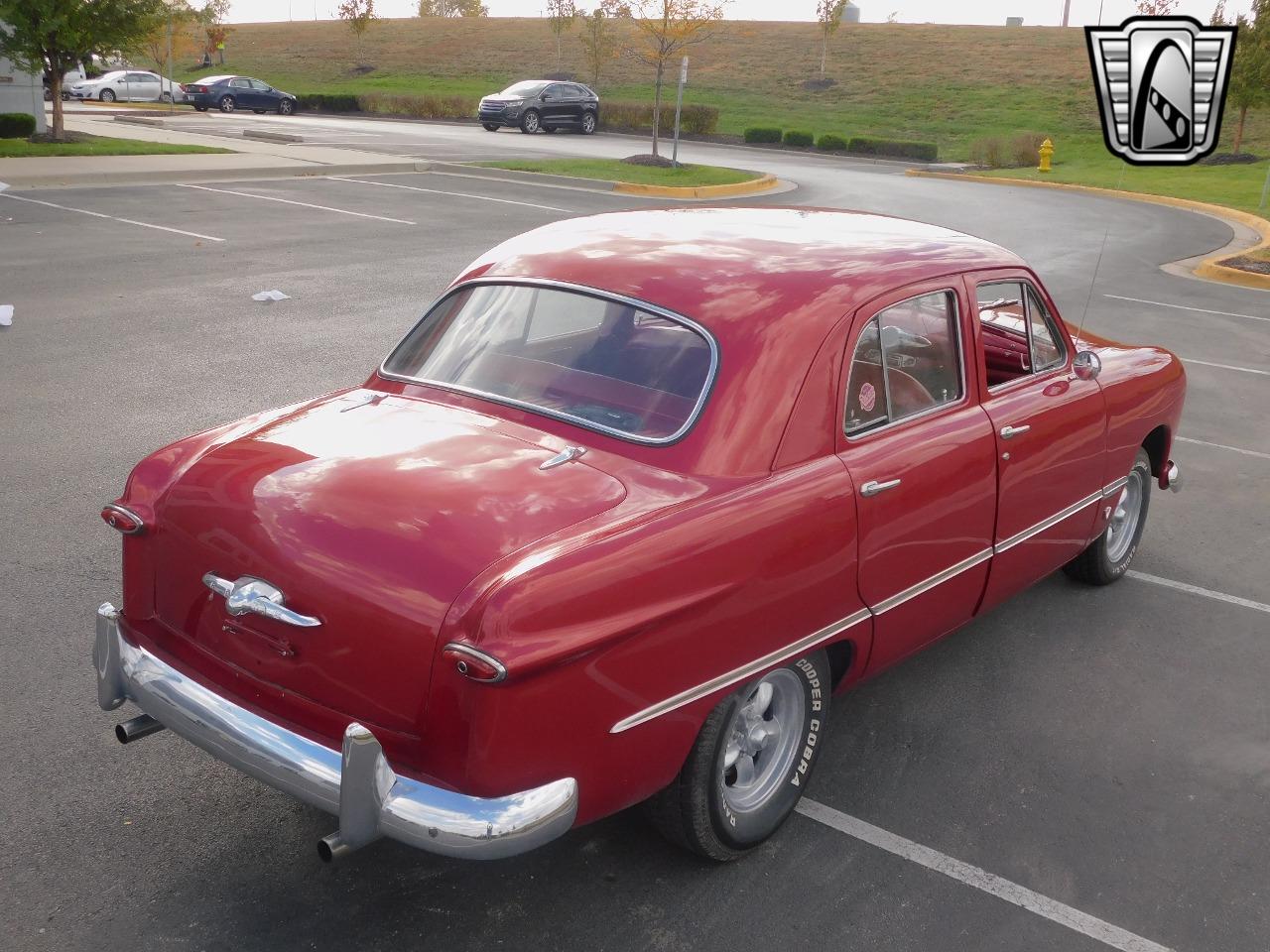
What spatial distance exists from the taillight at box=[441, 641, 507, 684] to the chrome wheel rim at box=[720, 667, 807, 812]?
106 centimetres

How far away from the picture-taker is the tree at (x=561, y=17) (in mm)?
62781

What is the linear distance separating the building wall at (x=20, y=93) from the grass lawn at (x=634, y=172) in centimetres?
1029

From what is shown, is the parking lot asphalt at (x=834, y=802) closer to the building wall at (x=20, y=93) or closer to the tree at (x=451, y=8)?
the building wall at (x=20, y=93)

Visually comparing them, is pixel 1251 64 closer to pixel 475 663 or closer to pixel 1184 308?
pixel 1184 308

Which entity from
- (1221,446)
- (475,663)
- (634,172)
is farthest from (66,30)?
(475,663)

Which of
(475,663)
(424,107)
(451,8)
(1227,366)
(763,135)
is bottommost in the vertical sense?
(1227,366)

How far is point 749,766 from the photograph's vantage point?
3.78 m

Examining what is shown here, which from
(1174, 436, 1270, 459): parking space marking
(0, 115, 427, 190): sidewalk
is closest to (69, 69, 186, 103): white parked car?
(0, 115, 427, 190): sidewalk

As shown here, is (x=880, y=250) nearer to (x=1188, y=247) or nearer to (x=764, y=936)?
(x=764, y=936)

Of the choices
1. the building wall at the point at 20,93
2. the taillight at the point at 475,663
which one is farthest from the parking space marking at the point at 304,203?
the taillight at the point at 475,663

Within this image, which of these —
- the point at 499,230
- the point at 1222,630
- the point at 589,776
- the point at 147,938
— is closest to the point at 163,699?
the point at 147,938

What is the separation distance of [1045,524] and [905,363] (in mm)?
1080

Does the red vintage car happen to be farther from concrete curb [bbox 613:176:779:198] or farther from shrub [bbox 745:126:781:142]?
shrub [bbox 745:126:781:142]

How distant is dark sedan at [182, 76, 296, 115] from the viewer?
4522 centimetres
